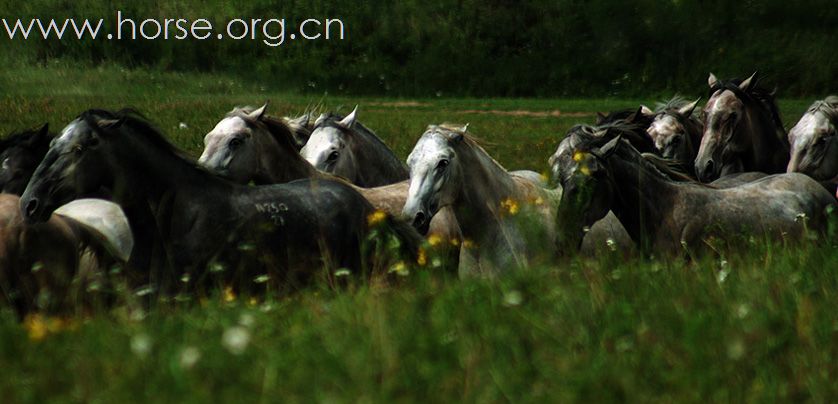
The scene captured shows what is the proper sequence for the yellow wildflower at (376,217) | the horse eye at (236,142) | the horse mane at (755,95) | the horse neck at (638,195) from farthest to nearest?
the horse mane at (755,95), the horse eye at (236,142), the horse neck at (638,195), the yellow wildflower at (376,217)

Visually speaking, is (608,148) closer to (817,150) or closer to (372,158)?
(372,158)

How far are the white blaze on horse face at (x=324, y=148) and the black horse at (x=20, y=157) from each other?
265 centimetres

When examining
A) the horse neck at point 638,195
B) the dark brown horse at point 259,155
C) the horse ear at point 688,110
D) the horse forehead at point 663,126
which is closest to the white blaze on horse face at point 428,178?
the horse neck at point 638,195

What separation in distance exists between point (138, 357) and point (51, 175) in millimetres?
2771

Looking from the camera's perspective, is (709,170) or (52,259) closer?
(52,259)

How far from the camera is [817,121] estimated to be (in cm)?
1251

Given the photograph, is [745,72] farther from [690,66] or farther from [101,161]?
[101,161]

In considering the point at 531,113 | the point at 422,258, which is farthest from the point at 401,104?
the point at 422,258

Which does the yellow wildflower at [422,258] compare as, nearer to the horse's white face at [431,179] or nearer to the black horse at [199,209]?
the black horse at [199,209]

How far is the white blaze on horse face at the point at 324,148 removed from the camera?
1184 cm

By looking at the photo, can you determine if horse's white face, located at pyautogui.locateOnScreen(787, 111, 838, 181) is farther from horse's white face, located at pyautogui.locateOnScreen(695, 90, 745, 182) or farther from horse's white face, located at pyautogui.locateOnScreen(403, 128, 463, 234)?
horse's white face, located at pyautogui.locateOnScreen(403, 128, 463, 234)

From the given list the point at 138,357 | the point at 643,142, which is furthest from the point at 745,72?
the point at 138,357

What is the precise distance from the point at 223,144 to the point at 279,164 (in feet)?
1.66

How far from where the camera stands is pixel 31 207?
24.7 feet
